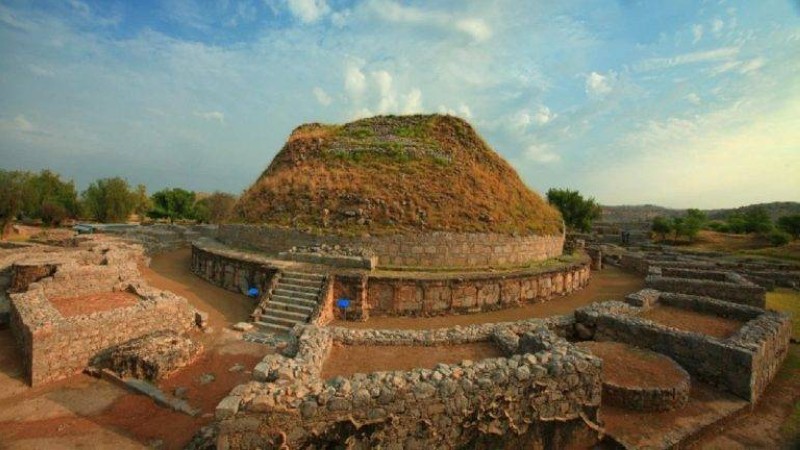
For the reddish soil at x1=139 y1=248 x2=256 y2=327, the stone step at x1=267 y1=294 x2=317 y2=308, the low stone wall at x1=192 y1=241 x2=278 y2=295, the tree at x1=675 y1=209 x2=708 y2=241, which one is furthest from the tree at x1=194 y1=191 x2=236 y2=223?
the tree at x1=675 y1=209 x2=708 y2=241

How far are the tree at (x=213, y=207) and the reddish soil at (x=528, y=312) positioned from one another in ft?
135

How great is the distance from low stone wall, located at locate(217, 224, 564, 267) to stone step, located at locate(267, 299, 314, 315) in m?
3.96

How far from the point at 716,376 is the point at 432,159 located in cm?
1420

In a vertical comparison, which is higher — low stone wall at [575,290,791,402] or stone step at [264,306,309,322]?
low stone wall at [575,290,791,402]

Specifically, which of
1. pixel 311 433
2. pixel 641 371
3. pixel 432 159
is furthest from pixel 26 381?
pixel 432 159

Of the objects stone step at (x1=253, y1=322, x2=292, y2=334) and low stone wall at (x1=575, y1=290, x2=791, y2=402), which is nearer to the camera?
low stone wall at (x1=575, y1=290, x2=791, y2=402)

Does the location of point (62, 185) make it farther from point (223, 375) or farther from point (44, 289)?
point (223, 375)

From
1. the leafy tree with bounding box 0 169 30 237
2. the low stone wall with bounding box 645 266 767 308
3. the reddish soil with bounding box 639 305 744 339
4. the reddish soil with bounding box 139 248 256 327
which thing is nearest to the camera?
the reddish soil with bounding box 639 305 744 339

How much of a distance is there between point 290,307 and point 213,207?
43164 millimetres

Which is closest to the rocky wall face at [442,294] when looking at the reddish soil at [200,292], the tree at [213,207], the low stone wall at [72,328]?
the reddish soil at [200,292]

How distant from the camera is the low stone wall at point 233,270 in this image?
13031 mm

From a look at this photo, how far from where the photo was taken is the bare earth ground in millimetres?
5383

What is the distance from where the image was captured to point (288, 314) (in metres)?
10.8

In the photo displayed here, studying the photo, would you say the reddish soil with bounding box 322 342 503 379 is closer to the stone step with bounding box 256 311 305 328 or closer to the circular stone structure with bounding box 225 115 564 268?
the stone step with bounding box 256 311 305 328
